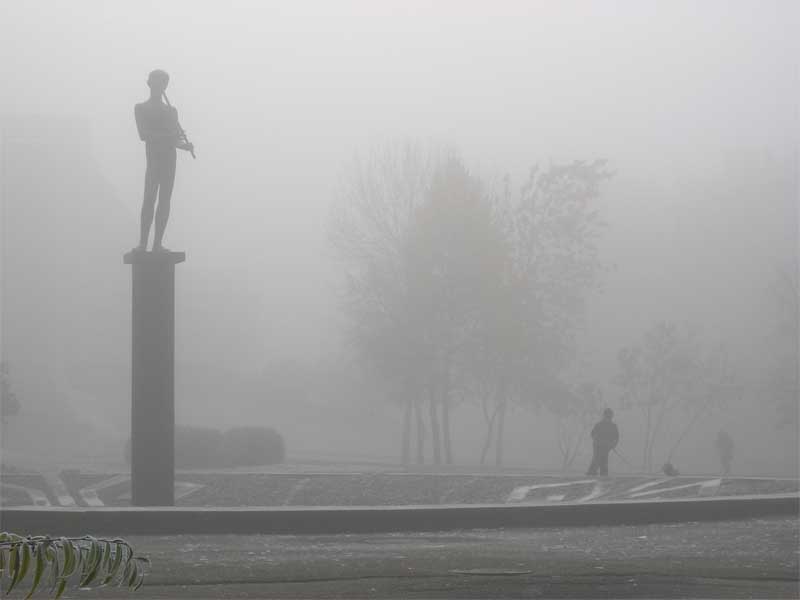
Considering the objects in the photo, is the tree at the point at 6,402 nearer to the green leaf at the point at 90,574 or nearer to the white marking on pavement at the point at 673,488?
the white marking on pavement at the point at 673,488

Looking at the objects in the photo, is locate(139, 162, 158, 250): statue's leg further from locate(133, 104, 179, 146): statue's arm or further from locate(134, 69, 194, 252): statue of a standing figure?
locate(133, 104, 179, 146): statue's arm

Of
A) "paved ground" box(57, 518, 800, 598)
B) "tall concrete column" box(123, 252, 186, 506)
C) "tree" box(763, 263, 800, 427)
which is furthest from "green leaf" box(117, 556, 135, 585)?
"tree" box(763, 263, 800, 427)

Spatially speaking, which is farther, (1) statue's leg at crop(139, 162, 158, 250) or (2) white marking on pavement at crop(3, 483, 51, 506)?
(2) white marking on pavement at crop(3, 483, 51, 506)

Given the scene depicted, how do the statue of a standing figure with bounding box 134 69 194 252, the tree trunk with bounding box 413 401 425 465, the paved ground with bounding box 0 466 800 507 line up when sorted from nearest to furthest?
the statue of a standing figure with bounding box 134 69 194 252 → the paved ground with bounding box 0 466 800 507 → the tree trunk with bounding box 413 401 425 465

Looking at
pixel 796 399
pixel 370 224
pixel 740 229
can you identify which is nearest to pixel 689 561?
pixel 370 224

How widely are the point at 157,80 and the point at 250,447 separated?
1355 centimetres

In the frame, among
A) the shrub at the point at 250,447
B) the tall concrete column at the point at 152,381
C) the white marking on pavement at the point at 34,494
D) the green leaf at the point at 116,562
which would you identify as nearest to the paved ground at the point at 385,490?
the white marking on pavement at the point at 34,494

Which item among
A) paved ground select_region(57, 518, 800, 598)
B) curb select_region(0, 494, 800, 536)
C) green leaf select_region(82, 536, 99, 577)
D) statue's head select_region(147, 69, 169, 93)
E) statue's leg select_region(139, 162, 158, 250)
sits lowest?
paved ground select_region(57, 518, 800, 598)

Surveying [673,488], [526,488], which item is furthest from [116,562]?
[673,488]

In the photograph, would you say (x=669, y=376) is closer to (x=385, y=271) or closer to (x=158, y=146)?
(x=385, y=271)

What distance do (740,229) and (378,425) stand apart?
21389 millimetres

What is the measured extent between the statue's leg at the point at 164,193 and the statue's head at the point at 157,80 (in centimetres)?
77

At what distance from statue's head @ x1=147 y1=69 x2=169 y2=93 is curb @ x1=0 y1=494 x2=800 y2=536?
4.88m

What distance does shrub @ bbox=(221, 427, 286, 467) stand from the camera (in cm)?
2556
